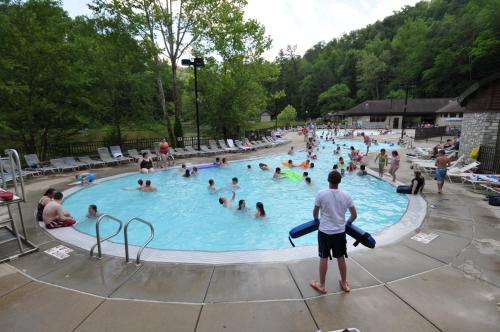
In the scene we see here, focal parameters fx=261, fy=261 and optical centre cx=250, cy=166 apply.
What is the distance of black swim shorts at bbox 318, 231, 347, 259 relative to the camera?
157 inches

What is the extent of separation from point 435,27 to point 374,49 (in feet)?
67.3

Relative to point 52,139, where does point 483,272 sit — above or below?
below

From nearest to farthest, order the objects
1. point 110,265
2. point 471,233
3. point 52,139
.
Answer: point 110,265 < point 471,233 < point 52,139

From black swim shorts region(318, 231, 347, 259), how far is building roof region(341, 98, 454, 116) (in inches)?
2187

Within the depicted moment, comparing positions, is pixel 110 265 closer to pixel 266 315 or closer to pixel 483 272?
pixel 266 315

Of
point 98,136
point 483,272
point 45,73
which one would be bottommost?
point 483,272

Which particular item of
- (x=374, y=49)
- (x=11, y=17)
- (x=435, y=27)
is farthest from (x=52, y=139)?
(x=374, y=49)

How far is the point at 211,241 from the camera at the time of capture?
8.51 m

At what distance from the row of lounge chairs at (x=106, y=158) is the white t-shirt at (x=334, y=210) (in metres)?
8.65

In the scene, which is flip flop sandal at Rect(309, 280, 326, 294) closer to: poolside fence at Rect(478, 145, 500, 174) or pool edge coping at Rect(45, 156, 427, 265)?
pool edge coping at Rect(45, 156, 427, 265)

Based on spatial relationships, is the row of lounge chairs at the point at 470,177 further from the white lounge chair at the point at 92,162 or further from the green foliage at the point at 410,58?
the green foliage at the point at 410,58

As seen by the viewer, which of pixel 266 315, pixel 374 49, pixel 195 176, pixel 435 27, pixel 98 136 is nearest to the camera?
pixel 266 315

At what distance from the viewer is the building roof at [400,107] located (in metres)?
50.9

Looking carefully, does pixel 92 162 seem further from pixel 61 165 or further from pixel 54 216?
pixel 54 216
